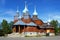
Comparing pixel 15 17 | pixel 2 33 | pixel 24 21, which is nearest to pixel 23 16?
pixel 24 21

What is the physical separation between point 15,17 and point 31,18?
33.7 ft

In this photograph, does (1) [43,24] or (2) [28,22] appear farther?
(1) [43,24]

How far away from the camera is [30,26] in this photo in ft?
275

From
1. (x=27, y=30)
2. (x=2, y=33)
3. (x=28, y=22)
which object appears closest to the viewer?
(x=2, y=33)

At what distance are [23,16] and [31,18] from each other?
384cm

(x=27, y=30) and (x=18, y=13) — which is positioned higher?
(x=18, y=13)

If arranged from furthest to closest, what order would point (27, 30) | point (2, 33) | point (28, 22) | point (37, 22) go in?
point (37, 22), point (28, 22), point (27, 30), point (2, 33)

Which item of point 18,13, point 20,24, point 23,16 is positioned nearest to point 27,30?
point 20,24

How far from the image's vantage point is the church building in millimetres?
80569

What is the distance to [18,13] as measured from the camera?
95.8 metres

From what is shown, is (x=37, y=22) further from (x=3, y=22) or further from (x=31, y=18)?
(x=3, y=22)

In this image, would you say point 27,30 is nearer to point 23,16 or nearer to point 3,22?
point 23,16

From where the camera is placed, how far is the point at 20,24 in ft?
268

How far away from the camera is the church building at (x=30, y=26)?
8057 cm
